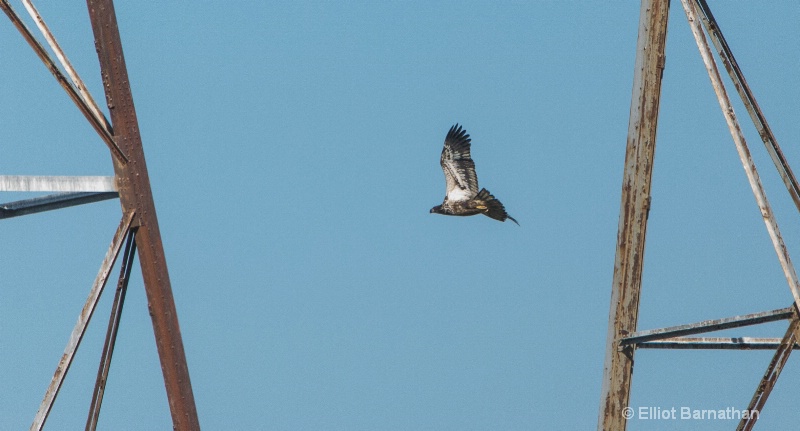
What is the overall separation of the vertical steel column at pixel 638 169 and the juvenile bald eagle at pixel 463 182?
→ 6874 mm

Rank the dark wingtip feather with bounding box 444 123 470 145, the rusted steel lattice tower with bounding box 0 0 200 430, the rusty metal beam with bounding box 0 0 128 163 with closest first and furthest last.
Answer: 1. the rusty metal beam with bounding box 0 0 128 163
2. the rusted steel lattice tower with bounding box 0 0 200 430
3. the dark wingtip feather with bounding box 444 123 470 145

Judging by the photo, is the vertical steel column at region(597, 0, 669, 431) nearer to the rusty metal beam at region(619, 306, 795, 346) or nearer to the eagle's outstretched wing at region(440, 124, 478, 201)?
the rusty metal beam at region(619, 306, 795, 346)

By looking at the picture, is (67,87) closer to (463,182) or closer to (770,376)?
(770,376)

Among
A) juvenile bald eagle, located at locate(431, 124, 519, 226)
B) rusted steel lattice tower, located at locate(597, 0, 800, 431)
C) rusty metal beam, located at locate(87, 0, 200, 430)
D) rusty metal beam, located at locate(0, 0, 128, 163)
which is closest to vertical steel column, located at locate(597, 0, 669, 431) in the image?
rusted steel lattice tower, located at locate(597, 0, 800, 431)

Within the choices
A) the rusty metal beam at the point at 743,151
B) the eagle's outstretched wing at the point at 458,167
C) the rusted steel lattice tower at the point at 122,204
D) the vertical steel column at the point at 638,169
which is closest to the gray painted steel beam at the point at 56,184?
the rusted steel lattice tower at the point at 122,204

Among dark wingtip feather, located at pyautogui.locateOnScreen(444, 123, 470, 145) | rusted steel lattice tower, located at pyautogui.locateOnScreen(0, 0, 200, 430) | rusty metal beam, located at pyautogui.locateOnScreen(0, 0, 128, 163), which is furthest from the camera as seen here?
dark wingtip feather, located at pyautogui.locateOnScreen(444, 123, 470, 145)

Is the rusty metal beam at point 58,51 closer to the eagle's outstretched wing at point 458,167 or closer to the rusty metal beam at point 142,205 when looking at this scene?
the rusty metal beam at point 142,205

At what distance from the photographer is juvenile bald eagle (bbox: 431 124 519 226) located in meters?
18.0

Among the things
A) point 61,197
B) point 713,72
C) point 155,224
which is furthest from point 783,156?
point 61,197

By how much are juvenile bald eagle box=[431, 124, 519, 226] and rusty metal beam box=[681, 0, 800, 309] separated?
738 centimetres

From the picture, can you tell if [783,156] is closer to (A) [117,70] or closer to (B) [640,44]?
(B) [640,44]

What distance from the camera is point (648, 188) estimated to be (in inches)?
429

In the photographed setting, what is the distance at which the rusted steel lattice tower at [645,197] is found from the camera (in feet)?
34.7

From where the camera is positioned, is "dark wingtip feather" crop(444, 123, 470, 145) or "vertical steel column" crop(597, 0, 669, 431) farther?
"dark wingtip feather" crop(444, 123, 470, 145)
